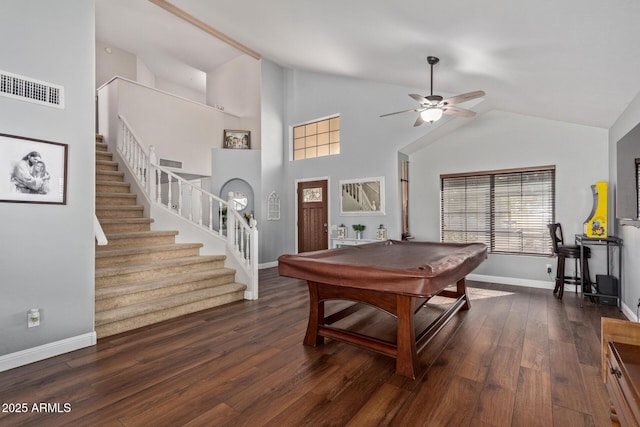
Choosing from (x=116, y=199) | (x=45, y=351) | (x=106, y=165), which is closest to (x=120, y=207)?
(x=116, y=199)

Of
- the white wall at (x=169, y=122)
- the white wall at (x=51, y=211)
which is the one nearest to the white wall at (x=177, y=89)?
the white wall at (x=169, y=122)

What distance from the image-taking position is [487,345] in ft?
9.11

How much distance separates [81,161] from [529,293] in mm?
5907

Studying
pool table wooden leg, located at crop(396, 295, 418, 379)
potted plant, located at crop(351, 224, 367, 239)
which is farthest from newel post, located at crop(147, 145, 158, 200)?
pool table wooden leg, located at crop(396, 295, 418, 379)

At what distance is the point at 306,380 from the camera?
218 centimetres

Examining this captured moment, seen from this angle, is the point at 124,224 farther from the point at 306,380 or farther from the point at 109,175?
the point at 306,380

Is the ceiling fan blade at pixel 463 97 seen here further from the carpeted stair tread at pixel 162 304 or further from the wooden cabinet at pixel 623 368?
the carpeted stair tread at pixel 162 304

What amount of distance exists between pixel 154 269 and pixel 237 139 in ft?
13.6

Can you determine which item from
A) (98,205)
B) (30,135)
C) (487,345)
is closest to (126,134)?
(98,205)

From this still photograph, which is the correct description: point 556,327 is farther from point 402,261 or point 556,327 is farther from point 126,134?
point 126,134

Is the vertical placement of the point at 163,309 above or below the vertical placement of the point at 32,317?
below

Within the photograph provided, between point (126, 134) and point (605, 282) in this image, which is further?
point (126, 134)

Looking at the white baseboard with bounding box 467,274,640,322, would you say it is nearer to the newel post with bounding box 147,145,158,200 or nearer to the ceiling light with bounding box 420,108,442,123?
the ceiling light with bounding box 420,108,442,123

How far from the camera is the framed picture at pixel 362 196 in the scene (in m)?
6.02
